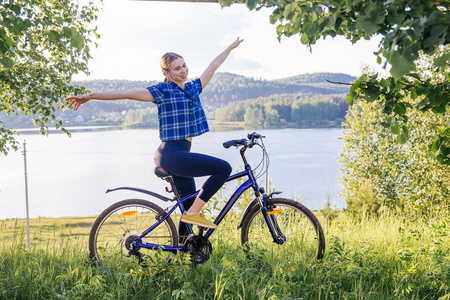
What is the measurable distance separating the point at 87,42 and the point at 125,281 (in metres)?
2.88

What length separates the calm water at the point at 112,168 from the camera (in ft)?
120

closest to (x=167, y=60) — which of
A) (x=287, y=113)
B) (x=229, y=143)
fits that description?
(x=229, y=143)

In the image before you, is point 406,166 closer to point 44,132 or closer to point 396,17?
point 44,132

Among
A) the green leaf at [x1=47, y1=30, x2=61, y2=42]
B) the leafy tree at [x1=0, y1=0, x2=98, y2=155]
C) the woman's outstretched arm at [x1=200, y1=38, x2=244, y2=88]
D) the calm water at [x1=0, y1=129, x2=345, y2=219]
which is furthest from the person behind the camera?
the calm water at [x1=0, y1=129, x2=345, y2=219]

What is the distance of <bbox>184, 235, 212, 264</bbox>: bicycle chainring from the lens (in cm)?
270

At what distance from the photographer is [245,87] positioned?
33.6 meters

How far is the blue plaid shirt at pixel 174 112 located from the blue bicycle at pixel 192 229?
0.84 ft

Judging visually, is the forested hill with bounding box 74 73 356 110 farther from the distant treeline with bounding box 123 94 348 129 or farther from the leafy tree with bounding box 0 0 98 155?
the leafy tree with bounding box 0 0 98 155

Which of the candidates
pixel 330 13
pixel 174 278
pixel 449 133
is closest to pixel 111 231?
pixel 174 278

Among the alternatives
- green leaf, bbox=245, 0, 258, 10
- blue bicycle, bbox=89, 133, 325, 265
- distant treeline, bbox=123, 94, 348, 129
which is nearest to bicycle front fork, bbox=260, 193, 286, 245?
blue bicycle, bbox=89, 133, 325, 265

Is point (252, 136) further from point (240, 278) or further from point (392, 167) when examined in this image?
point (392, 167)

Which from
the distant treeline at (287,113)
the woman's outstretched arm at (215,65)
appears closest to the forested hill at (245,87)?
the distant treeline at (287,113)

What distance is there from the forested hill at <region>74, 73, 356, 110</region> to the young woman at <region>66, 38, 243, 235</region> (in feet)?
58.7

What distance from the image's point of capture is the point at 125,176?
47.5m
